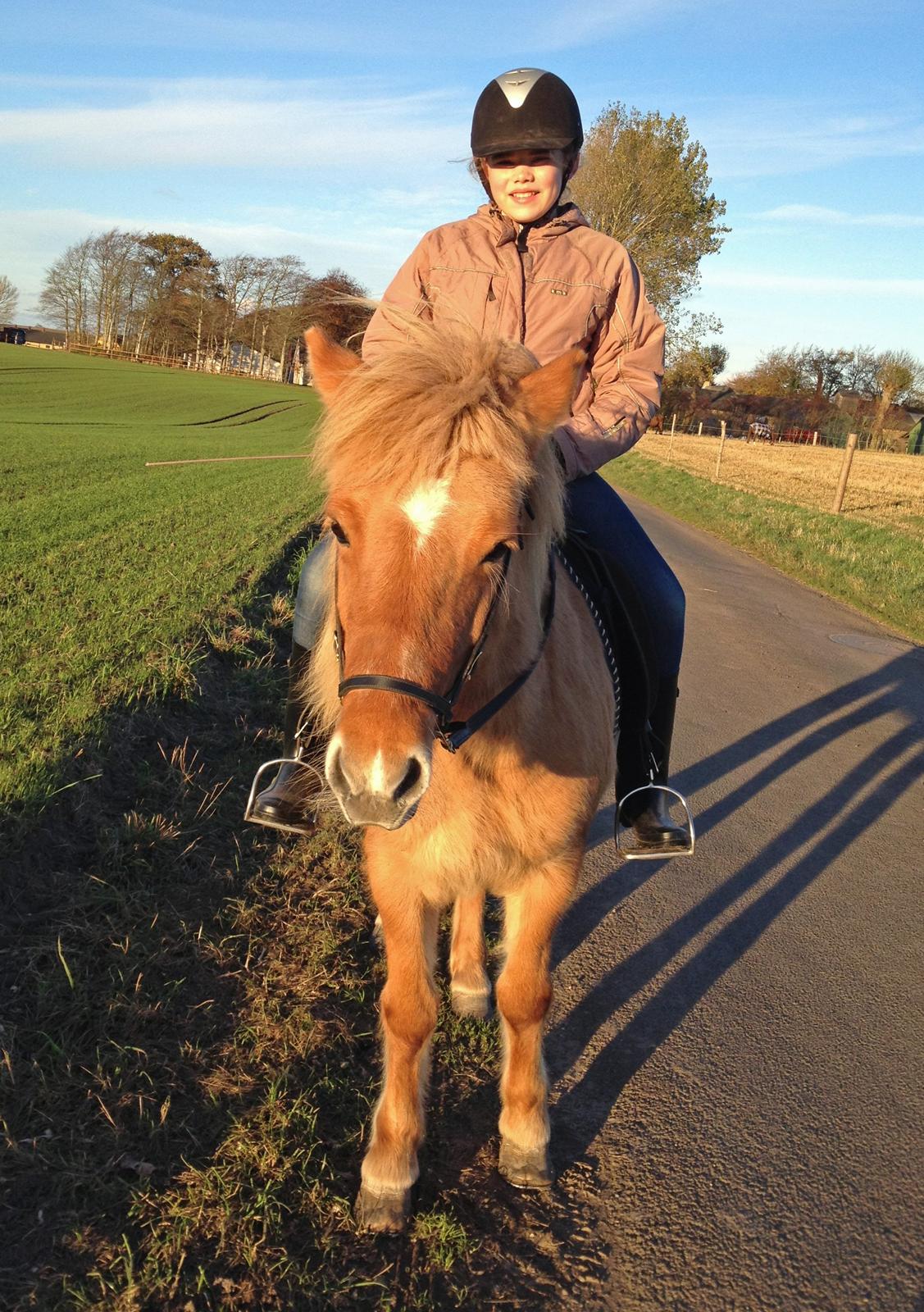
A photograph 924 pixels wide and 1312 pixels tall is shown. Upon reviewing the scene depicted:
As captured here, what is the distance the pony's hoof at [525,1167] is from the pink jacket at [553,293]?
2412 millimetres

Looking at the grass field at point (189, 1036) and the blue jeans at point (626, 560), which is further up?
the blue jeans at point (626, 560)

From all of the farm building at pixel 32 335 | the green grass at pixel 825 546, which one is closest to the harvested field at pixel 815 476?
the green grass at pixel 825 546

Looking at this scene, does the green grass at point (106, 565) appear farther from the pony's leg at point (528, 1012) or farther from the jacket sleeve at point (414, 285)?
the pony's leg at point (528, 1012)

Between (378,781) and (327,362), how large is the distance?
50.1 inches

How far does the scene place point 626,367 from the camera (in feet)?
11.5

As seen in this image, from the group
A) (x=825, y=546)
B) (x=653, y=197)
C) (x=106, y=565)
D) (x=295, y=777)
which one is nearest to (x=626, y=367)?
(x=295, y=777)

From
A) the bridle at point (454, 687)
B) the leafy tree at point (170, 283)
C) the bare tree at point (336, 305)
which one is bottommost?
the bridle at point (454, 687)

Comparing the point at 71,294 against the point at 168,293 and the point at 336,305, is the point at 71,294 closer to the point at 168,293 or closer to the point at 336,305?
the point at 168,293

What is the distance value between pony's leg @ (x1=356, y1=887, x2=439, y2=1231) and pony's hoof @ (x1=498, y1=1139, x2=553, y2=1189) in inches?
11.2

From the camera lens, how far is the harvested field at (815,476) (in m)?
26.0

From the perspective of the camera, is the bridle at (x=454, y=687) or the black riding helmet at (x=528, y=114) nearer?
the bridle at (x=454, y=687)

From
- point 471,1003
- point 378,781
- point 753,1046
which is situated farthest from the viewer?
point 471,1003

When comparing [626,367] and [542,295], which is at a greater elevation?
[542,295]

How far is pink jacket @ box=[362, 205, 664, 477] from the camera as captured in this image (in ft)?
11.2
